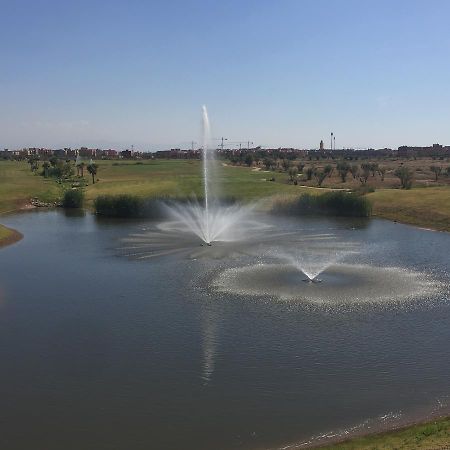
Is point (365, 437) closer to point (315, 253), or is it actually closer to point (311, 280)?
point (311, 280)

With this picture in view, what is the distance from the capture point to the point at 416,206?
85875 mm

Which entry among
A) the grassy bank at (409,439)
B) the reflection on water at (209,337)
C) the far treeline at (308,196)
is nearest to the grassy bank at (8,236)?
the far treeline at (308,196)

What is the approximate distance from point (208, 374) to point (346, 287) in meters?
18.1

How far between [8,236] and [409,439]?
5894 cm

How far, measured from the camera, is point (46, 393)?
27.9 metres

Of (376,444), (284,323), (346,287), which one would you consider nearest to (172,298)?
(284,323)

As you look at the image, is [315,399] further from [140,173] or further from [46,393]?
[140,173]

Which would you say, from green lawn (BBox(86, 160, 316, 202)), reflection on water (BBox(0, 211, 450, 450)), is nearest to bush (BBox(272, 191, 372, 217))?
green lawn (BBox(86, 160, 316, 202))

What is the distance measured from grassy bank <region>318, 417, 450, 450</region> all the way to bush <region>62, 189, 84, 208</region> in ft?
278

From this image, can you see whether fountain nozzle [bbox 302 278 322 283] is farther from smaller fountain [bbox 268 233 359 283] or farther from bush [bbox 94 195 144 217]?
bush [bbox 94 195 144 217]

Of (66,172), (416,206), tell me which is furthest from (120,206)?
(66,172)

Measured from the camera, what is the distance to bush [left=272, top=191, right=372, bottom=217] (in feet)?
287

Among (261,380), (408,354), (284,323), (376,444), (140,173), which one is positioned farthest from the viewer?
(140,173)

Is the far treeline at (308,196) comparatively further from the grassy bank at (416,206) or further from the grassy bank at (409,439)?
the grassy bank at (409,439)
